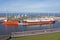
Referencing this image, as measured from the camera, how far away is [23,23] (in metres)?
82.2

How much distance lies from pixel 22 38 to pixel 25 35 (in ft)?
5.99

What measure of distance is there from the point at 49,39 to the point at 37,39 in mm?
1468

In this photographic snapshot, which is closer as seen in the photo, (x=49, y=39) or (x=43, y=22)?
(x=49, y=39)

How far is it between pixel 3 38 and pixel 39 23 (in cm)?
6114

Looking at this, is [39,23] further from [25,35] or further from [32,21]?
[25,35]

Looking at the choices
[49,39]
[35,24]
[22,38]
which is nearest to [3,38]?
[22,38]

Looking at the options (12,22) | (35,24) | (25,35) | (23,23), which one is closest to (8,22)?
(12,22)

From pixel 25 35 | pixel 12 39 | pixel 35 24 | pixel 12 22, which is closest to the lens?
pixel 12 39

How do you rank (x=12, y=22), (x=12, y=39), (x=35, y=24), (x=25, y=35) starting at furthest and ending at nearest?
(x=12, y=22), (x=35, y=24), (x=25, y=35), (x=12, y=39)

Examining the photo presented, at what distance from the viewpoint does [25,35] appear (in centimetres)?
2394

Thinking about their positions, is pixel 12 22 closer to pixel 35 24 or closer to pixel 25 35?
pixel 35 24

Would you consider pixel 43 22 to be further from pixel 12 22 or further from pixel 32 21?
pixel 12 22

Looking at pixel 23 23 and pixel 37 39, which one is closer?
pixel 37 39

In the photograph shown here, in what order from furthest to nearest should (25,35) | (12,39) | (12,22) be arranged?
1. (12,22)
2. (25,35)
3. (12,39)
